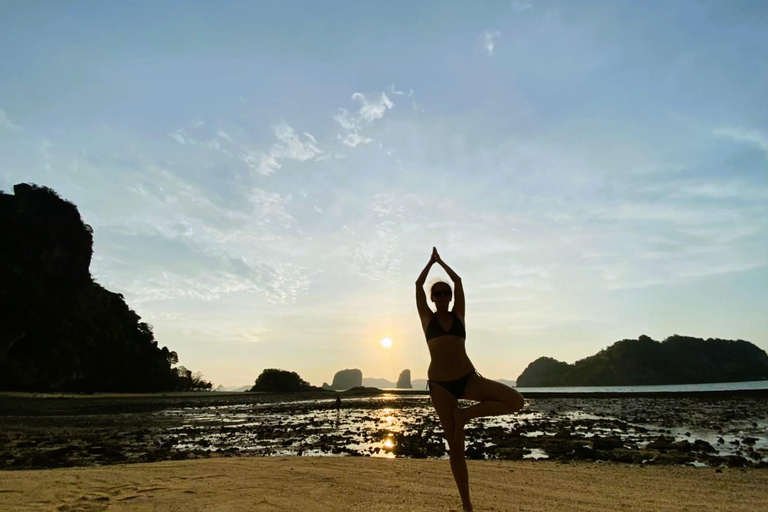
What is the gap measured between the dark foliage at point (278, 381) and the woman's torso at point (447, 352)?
123399 mm

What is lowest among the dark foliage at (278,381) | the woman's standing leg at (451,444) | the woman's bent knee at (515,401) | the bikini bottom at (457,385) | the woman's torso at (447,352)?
the dark foliage at (278,381)

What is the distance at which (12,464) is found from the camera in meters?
11.6

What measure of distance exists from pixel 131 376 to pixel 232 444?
82820 millimetres

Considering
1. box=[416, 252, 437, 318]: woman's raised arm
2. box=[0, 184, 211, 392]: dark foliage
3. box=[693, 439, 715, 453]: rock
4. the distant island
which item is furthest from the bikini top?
the distant island

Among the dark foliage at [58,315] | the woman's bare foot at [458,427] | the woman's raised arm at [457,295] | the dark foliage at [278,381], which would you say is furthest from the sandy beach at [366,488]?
the dark foliage at [278,381]

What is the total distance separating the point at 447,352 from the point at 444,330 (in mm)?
309

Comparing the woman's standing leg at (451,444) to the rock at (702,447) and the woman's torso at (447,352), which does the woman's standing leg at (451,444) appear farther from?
the rock at (702,447)

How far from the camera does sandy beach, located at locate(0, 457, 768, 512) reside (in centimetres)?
708

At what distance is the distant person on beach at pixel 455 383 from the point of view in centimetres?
541

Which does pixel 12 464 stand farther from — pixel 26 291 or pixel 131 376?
pixel 131 376

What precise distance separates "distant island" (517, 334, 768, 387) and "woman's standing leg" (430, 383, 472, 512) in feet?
606

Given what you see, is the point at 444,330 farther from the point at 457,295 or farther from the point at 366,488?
the point at 366,488

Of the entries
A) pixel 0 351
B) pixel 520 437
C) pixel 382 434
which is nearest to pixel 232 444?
pixel 382 434

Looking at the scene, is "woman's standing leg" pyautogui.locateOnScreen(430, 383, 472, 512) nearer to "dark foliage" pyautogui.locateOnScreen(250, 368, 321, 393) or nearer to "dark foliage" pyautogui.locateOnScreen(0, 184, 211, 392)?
"dark foliage" pyautogui.locateOnScreen(0, 184, 211, 392)
